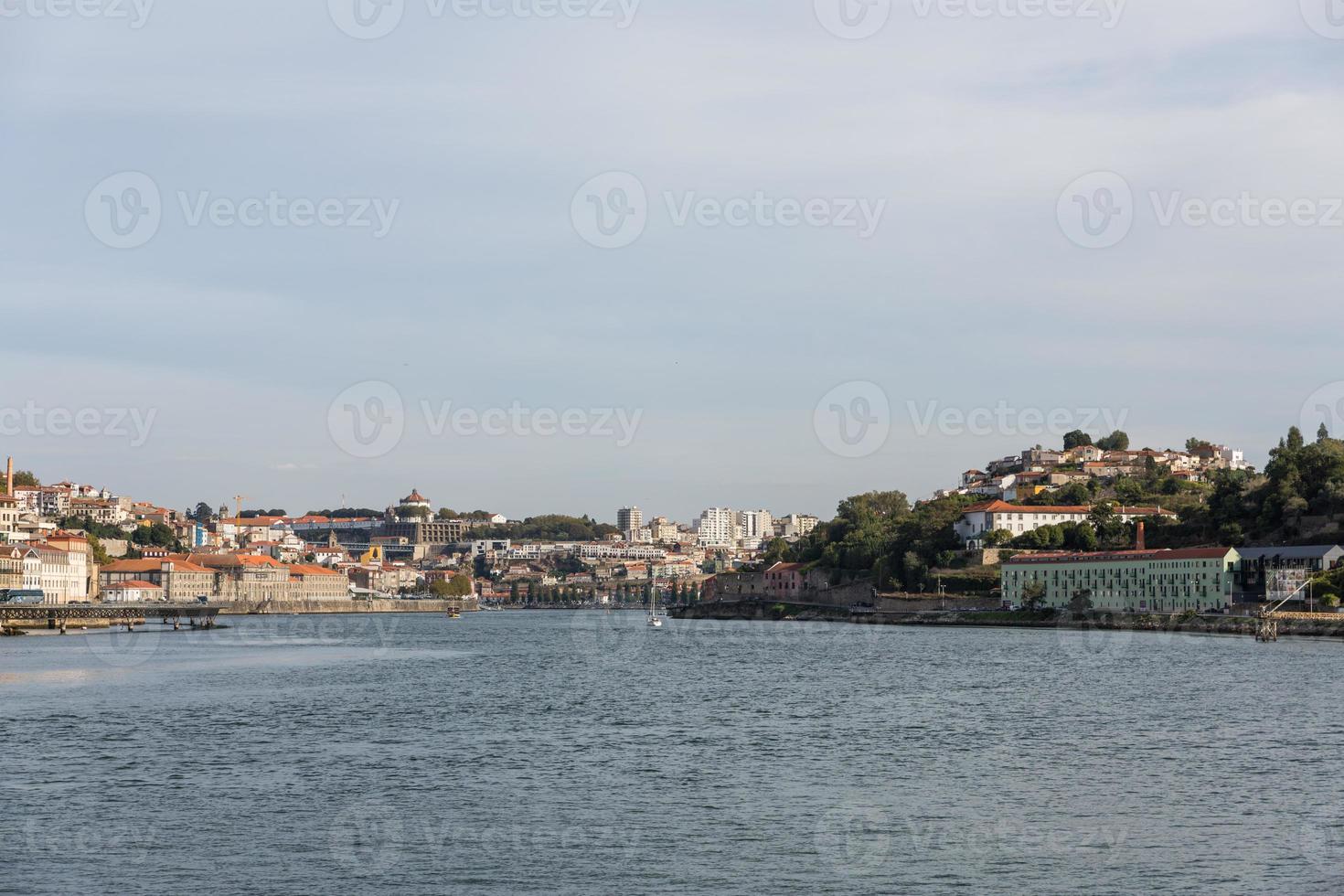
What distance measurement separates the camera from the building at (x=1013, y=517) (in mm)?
121188

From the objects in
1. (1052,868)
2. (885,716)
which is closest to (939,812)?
(1052,868)

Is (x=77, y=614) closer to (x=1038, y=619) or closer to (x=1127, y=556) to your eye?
(x=1038, y=619)

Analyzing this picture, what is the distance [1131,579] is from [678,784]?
74.5 metres

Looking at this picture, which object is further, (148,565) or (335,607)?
(335,607)

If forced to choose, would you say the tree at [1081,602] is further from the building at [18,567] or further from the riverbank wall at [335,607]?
the riverbank wall at [335,607]

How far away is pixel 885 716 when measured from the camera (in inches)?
1304

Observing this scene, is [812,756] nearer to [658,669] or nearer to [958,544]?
[658,669]

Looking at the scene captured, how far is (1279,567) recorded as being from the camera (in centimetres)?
8131

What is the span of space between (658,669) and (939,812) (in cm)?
3240

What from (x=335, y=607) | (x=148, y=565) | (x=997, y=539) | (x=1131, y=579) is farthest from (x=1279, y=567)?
(x=335, y=607)

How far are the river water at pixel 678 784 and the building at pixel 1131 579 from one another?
131ft

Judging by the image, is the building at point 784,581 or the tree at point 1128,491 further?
the building at point 784,581

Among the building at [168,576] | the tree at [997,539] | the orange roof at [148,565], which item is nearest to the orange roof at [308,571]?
the building at [168,576]

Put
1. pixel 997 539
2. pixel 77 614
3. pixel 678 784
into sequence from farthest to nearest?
pixel 997 539 < pixel 77 614 < pixel 678 784
